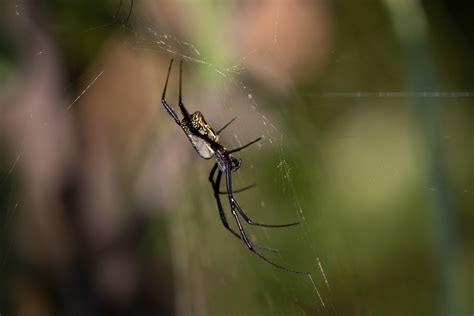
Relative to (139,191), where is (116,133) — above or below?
above

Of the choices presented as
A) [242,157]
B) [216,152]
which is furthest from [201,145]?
[242,157]

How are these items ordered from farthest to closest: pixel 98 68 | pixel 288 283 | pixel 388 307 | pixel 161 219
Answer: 1. pixel 161 219
2. pixel 98 68
3. pixel 288 283
4. pixel 388 307

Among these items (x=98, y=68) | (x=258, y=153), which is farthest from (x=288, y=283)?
(x=98, y=68)

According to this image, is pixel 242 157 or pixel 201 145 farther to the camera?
pixel 242 157

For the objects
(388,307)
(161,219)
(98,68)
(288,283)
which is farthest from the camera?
(161,219)

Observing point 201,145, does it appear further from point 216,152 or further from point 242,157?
point 242,157

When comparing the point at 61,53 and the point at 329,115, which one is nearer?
the point at 329,115

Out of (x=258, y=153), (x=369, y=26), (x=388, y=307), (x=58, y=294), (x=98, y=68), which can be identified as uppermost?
(x=98, y=68)

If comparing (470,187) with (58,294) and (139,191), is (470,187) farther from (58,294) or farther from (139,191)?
(58,294)
